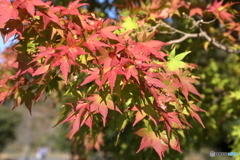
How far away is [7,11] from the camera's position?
4.82 ft

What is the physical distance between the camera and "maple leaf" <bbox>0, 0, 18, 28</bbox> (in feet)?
4.71

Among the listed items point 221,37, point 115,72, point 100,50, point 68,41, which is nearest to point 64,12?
point 68,41

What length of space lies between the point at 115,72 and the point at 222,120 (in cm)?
264

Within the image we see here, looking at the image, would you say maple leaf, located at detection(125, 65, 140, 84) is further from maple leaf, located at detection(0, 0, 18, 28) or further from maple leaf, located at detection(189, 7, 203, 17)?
maple leaf, located at detection(189, 7, 203, 17)

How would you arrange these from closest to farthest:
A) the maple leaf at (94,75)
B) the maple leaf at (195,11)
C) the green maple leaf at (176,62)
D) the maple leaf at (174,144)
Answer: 1. the maple leaf at (94,75)
2. the maple leaf at (174,144)
3. the green maple leaf at (176,62)
4. the maple leaf at (195,11)

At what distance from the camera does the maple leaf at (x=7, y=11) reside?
56.6 inches

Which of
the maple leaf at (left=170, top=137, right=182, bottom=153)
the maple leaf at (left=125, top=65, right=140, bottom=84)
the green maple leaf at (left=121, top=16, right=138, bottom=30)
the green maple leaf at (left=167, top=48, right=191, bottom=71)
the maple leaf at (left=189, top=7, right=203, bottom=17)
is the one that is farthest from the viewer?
the maple leaf at (left=189, top=7, right=203, bottom=17)

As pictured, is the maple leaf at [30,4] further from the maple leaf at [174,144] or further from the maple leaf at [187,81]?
the maple leaf at [174,144]

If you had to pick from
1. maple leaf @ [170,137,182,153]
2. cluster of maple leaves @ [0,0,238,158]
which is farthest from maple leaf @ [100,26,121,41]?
maple leaf @ [170,137,182,153]

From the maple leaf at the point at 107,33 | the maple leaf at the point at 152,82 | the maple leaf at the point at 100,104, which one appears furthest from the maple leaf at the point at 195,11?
the maple leaf at the point at 100,104

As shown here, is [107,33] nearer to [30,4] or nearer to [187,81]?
[30,4]

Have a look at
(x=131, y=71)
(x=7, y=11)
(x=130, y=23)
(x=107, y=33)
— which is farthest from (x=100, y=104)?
(x=130, y=23)

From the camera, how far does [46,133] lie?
2195cm

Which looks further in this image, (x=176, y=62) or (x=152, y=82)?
(x=176, y=62)
